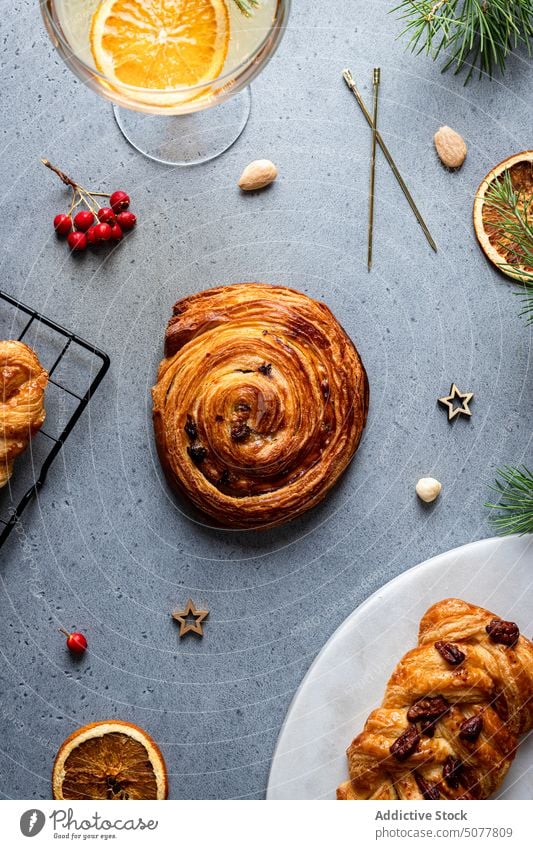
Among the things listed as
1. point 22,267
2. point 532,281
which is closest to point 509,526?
point 532,281

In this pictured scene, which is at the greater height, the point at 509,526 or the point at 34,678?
the point at 509,526

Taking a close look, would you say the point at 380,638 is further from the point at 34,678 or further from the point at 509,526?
the point at 34,678

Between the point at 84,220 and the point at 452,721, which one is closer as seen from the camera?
the point at 452,721

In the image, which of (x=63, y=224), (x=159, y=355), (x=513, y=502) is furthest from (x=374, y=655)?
(x=63, y=224)

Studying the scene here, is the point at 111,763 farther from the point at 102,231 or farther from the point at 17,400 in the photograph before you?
the point at 102,231

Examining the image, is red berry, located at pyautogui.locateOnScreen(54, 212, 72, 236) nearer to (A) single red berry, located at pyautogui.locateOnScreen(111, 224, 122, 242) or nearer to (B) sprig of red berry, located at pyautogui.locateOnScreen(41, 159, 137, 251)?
(B) sprig of red berry, located at pyautogui.locateOnScreen(41, 159, 137, 251)

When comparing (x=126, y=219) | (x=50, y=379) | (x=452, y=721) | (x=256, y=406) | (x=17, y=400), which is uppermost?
(x=126, y=219)
